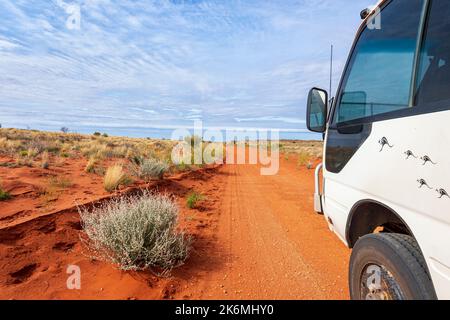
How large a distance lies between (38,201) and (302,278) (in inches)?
220

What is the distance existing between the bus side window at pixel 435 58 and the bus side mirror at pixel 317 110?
141cm

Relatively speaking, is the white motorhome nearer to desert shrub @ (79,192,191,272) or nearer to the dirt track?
the dirt track

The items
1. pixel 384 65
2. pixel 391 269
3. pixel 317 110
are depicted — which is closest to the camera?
pixel 391 269

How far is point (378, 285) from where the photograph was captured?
1876 millimetres

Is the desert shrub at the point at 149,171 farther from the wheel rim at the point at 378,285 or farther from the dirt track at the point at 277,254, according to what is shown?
the wheel rim at the point at 378,285

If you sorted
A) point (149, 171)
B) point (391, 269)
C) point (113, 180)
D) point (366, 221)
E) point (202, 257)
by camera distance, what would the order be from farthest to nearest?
1. point (149, 171)
2. point (113, 180)
3. point (202, 257)
4. point (366, 221)
5. point (391, 269)

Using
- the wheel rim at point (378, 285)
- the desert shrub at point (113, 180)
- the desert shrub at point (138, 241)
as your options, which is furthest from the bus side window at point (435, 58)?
the desert shrub at point (113, 180)

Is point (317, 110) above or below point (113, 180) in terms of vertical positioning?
above

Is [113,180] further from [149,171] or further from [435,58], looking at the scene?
[435,58]

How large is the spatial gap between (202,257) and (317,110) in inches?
105

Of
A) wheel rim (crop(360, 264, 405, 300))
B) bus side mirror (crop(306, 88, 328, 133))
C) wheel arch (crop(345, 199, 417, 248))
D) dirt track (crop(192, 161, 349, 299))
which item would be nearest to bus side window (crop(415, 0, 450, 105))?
wheel arch (crop(345, 199, 417, 248))

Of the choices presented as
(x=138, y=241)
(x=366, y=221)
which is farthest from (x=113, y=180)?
(x=366, y=221)

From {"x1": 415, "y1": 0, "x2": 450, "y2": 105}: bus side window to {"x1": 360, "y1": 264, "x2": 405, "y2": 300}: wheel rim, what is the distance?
3.73 ft

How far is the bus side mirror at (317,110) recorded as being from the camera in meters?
3.16
